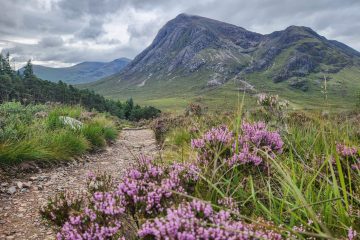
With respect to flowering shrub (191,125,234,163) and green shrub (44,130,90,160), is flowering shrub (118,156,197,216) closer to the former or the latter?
flowering shrub (191,125,234,163)

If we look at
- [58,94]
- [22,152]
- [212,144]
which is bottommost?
[58,94]

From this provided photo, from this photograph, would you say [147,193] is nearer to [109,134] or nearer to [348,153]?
[348,153]

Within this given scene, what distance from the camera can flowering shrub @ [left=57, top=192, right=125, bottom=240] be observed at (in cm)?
238

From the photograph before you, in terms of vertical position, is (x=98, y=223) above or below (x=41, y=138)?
above

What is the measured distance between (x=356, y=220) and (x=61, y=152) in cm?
890

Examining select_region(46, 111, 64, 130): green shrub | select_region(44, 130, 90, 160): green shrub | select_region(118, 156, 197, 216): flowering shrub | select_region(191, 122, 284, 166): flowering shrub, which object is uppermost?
select_region(191, 122, 284, 166): flowering shrub

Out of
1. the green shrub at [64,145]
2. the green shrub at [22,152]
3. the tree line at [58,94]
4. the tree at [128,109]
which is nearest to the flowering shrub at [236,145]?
the green shrub at [22,152]

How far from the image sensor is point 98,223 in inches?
99.4

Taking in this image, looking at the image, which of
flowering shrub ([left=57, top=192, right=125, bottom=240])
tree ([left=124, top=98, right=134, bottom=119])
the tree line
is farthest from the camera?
tree ([left=124, top=98, right=134, bottom=119])

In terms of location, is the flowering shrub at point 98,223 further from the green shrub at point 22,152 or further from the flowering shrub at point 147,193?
the green shrub at point 22,152

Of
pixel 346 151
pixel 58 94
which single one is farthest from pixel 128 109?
pixel 346 151

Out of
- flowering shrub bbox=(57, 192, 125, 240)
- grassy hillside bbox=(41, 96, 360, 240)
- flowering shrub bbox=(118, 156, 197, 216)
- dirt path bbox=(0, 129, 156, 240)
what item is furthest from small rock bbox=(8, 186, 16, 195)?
flowering shrub bbox=(57, 192, 125, 240)

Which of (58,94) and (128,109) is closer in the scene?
(58,94)

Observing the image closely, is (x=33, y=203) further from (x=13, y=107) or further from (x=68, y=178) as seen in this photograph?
(x=13, y=107)
